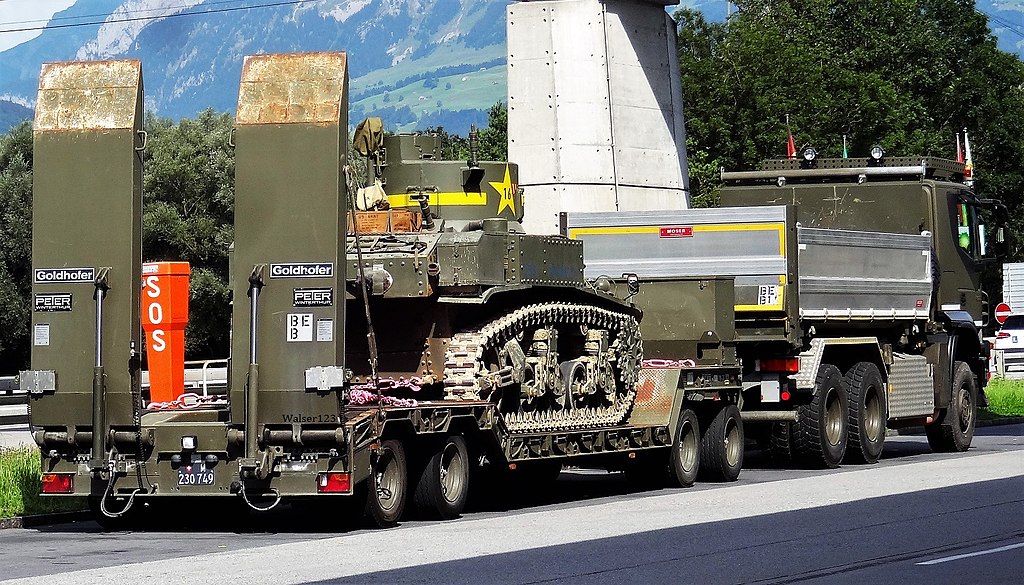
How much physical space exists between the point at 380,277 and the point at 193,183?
36.4 m

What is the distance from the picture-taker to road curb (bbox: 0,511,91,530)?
16766 millimetres

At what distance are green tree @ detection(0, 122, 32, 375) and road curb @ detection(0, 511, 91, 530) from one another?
106 ft

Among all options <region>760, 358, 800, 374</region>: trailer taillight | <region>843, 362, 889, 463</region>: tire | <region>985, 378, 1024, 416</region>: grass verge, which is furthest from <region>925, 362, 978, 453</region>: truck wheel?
<region>985, 378, 1024, 416</region>: grass verge

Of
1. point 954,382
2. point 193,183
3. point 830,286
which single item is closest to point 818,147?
point 193,183

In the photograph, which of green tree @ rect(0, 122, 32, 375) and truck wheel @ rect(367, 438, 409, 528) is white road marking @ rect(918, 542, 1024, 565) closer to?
truck wheel @ rect(367, 438, 409, 528)

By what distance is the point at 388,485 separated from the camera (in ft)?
52.1

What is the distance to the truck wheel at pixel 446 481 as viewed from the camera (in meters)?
16.2

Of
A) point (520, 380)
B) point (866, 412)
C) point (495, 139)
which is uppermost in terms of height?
point (495, 139)

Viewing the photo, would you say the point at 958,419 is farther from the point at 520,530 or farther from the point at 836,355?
the point at 520,530

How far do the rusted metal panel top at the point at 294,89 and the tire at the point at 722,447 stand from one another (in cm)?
758

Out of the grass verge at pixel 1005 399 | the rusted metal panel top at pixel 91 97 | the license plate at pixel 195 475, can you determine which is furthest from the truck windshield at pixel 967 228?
the license plate at pixel 195 475

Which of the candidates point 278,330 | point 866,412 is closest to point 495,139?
point 866,412

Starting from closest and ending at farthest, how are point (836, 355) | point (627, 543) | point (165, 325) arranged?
point (627, 543)
point (165, 325)
point (836, 355)

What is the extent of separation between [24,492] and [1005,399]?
2492 cm
